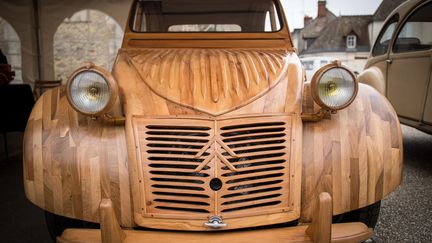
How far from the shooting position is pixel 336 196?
2.02 m

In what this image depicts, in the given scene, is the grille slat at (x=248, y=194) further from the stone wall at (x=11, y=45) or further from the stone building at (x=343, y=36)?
the stone building at (x=343, y=36)

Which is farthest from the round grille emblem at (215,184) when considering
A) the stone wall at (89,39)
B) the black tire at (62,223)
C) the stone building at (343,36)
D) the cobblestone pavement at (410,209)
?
the stone building at (343,36)

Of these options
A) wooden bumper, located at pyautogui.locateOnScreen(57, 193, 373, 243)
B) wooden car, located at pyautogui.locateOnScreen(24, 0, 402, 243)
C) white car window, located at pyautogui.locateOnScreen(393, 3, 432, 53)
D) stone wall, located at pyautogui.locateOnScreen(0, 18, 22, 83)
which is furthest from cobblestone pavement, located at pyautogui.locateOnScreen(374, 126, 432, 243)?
stone wall, located at pyautogui.locateOnScreen(0, 18, 22, 83)

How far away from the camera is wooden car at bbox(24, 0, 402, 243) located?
6.13ft

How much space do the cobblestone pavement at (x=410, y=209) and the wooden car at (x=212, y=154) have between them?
76cm

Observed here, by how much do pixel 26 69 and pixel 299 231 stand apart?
8980 mm

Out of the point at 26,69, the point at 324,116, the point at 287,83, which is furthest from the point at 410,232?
the point at 26,69

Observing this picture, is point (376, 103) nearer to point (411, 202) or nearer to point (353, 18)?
point (411, 202)

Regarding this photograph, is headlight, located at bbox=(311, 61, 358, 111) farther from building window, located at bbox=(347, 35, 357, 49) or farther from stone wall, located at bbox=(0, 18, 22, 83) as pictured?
building window, located at bbox=(347, 35, 357, 49)

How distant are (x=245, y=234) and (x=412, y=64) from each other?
3.86 metres

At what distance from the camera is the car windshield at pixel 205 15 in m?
3.22

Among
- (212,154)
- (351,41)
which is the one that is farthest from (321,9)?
(212,154)

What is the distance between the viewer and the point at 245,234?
70.6 inches

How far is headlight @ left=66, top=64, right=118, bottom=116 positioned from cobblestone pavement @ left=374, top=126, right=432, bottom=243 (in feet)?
6.84
